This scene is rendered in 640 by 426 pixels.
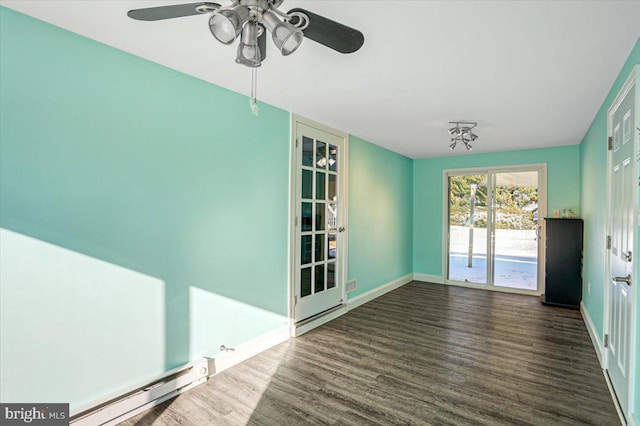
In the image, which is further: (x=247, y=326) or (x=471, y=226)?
(x=471, y=226)

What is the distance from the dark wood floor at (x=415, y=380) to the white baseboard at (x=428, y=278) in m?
2.04

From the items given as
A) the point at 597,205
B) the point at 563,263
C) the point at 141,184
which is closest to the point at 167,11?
the point at 141,184

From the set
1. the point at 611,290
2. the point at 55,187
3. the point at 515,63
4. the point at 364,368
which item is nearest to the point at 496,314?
the point at 611,290

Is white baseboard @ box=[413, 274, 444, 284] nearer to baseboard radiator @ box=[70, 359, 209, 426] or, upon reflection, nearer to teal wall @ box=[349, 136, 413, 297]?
teal wall @ box=[349, 136, 413, 297]

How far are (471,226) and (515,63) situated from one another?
4.11 m

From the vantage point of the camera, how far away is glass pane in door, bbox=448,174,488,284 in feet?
19.2

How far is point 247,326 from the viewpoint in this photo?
A: 3.05 meters

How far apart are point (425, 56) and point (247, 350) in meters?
2.81

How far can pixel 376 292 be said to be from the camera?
5.11 metres

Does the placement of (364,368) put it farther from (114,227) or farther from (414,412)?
(114,227)

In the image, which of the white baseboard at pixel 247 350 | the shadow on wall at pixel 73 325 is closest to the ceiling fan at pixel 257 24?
the shadow on wall at pixel 73 325

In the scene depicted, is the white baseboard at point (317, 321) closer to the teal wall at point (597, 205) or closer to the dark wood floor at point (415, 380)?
the dark wood floor at point (415, 380)

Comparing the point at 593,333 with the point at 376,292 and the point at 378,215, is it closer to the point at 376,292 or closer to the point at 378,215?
the point at 376,292

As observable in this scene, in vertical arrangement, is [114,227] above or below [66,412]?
above
